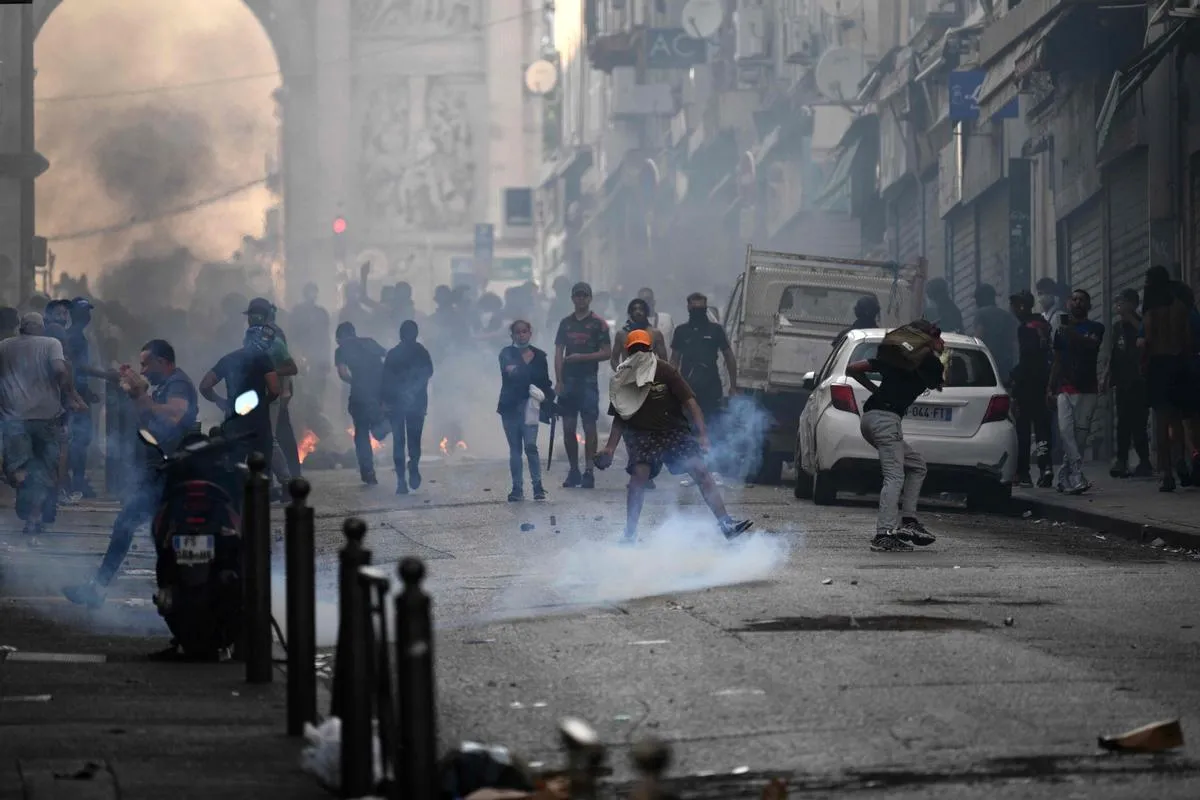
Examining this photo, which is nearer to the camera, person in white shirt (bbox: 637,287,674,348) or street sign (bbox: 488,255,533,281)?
person in white shirt (bbox: 637,287,674,348)

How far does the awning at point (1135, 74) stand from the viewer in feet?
76.1

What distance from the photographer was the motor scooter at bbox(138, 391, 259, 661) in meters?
9.73

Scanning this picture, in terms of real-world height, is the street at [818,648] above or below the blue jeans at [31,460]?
below

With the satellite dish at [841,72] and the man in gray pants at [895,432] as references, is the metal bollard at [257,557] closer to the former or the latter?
the man in gray pants at [895,432]

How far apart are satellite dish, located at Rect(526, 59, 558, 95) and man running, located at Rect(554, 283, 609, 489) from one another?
58.5 m

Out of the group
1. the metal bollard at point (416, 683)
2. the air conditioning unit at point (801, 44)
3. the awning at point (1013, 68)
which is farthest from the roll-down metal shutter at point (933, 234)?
the metal bollard at point (416, 683)

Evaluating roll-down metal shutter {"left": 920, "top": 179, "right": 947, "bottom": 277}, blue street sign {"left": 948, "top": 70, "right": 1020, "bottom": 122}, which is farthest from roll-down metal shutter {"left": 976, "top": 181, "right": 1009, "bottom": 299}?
roll-down metal shutter {"left": 920, "top": 179, "right": 947, "bottom": 277}

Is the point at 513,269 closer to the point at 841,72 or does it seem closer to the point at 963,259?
the point at 841,72

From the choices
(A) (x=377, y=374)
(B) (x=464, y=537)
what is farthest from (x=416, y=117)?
(B) (x=464, y=537)

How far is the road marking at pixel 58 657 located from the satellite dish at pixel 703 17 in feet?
152

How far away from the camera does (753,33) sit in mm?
52312

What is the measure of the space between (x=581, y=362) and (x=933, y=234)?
16554 mm

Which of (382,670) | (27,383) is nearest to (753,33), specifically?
(27,383)

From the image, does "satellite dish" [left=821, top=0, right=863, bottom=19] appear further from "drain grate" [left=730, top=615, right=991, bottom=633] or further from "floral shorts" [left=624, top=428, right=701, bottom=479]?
"drain grate" [left=730, top=615, right=991, bottom=633]
